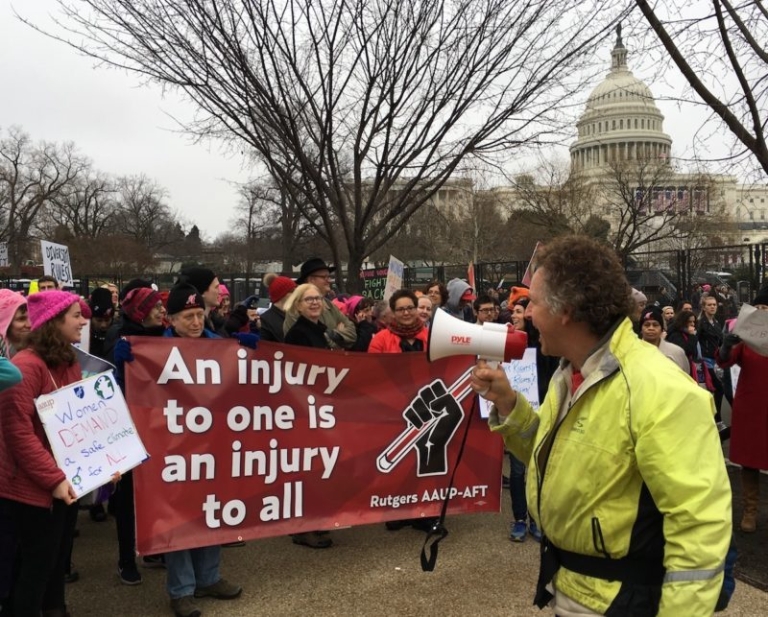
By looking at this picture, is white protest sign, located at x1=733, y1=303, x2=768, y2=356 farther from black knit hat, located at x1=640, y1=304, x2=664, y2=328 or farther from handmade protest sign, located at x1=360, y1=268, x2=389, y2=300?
handmade protest sign, located at x1=360, y1=268, x2=389, y2=300

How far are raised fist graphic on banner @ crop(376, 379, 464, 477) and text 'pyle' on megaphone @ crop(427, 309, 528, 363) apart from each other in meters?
2.17

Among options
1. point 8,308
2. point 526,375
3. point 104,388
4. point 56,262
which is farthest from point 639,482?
point 56,262

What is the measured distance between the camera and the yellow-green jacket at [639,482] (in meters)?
1.53

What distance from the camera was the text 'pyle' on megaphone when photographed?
2.20 m

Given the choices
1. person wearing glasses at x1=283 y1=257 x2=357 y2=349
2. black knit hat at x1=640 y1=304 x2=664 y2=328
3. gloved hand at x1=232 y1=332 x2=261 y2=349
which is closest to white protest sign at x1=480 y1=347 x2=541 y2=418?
black knit hat at x1=640 y1=304 x2=664 y2=328

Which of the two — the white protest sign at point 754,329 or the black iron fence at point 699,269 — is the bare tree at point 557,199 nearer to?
the black iron fence at point 699,269

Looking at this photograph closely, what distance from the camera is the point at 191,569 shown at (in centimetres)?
376

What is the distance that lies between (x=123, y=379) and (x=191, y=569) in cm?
119

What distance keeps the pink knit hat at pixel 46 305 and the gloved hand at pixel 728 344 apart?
473cm

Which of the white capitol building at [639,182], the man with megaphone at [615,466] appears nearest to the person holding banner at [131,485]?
the man with megaphone at [615,466]

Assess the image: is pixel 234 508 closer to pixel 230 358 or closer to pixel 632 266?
pixel 230 358

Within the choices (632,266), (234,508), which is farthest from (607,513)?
(632,266)

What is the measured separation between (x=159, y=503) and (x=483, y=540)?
2362 mm

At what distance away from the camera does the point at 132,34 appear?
8797 mm
